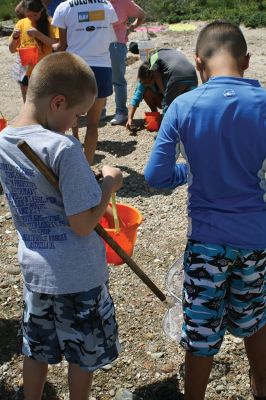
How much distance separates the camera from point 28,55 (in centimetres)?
523

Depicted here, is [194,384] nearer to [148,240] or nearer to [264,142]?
[264,142]

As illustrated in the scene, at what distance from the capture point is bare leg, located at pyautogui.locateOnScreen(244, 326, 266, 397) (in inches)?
88.8

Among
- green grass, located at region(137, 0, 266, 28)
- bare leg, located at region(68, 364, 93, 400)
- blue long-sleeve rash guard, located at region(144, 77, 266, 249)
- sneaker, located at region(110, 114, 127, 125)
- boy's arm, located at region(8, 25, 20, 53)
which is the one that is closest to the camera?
blue long-sleeve rash guard, located at region(144, 77, 266, 249)

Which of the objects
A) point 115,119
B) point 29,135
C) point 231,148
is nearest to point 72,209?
point 29,135

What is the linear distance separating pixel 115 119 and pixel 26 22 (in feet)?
5.34

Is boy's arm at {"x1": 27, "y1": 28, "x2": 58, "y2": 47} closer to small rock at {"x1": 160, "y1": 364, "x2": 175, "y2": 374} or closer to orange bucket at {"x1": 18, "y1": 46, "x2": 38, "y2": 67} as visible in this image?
orange bucket at {"x1": 18, "y1": 46, "x2": 38, "y2": 67}

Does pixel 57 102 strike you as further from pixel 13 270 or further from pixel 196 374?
pixel 13 270

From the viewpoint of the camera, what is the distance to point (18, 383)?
2.68m

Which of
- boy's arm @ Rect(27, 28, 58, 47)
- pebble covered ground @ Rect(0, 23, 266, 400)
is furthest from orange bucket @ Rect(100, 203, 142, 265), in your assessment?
boy's arm @ Rect(27, 28, 58, 47)

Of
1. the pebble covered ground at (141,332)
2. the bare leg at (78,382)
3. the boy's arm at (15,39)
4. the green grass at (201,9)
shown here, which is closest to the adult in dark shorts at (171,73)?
the pebble covered ground at (141,332)

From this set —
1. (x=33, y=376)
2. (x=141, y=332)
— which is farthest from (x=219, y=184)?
(x=141, y=332)

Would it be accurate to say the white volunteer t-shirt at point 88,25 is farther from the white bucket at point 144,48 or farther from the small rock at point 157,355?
the small rock at point 157,355

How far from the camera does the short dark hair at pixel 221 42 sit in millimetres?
1967

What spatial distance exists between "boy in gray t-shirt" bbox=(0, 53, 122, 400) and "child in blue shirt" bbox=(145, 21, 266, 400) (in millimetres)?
301
